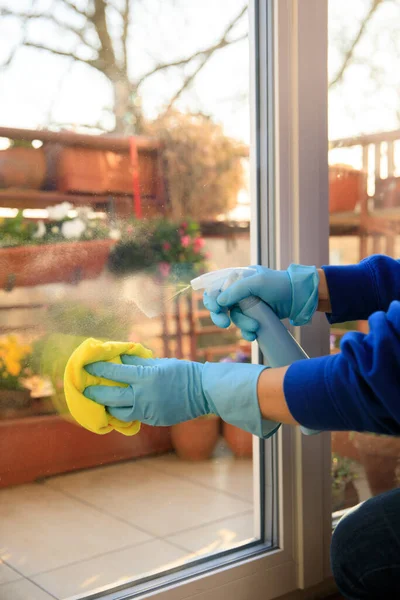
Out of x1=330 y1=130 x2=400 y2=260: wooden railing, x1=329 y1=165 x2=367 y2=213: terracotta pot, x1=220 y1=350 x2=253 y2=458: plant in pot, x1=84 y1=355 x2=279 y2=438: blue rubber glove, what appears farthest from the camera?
x1=330 y1=130 x2=400 y2=260: wooden railing

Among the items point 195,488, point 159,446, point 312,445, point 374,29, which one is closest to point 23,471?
point 159,446

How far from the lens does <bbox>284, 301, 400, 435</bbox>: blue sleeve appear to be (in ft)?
2.78

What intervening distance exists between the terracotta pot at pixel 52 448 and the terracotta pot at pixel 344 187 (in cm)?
73

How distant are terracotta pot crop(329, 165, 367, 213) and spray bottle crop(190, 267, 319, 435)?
61 cm

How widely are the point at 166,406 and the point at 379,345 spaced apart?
31 cm

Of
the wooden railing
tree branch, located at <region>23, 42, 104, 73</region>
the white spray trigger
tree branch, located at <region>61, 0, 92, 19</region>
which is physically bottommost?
the white spray trigger

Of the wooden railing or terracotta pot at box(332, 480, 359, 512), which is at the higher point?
the wooden railing

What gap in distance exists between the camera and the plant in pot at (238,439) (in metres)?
Result: 1.55

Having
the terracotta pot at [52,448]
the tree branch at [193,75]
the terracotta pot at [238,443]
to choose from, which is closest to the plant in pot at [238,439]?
the terracotta pot at [238,443]

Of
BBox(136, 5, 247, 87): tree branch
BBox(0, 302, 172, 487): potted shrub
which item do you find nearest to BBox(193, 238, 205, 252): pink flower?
BBox(0, 302, 172, 487): potted shrub

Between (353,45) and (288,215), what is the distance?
1.81 ft

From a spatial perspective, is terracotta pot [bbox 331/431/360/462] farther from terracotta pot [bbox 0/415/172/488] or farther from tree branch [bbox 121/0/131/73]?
tree branch [bbox 121/0/131/73]

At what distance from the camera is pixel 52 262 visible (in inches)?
49.1

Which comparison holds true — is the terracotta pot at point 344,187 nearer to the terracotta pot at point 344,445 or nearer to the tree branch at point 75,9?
the terracotta pot at point 344,445
